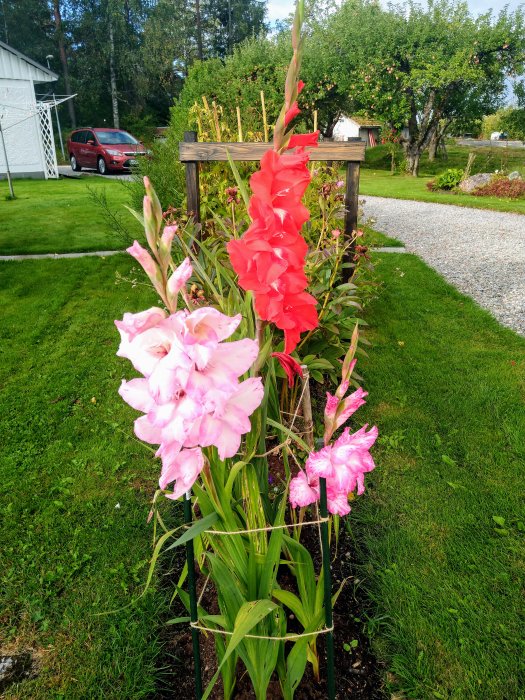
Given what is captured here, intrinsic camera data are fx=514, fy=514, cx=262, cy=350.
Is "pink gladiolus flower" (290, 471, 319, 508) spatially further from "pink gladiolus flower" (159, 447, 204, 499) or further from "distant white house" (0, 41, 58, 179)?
"distant white house" (0, 41, 58, 179)

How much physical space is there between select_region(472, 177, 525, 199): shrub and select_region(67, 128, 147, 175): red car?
32.6 ft

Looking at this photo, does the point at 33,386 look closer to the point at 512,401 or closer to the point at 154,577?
the point at 154,577

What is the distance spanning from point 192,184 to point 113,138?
603 inches

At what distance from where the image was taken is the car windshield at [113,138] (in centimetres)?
1636

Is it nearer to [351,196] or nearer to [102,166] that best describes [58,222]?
[351,196]

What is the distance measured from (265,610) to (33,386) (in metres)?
2.67

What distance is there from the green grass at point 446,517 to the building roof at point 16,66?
16427 mm

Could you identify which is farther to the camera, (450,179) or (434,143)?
(434,143)

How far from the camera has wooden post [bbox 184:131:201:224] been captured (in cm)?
320

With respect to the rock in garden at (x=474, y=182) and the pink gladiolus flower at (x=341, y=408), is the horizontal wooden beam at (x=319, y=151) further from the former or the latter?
the rock in garden at (x=474, y=182)

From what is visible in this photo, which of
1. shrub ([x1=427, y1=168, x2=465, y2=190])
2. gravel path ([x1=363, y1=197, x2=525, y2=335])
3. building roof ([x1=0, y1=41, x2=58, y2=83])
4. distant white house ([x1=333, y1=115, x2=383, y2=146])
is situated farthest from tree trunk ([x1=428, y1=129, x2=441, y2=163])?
building roof ([x1=0, y1=41, x2=58, y2=83])

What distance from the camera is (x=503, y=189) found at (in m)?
12.4

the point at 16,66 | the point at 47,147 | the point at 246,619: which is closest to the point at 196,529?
the point at 246,619

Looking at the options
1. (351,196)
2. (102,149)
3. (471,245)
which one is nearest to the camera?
(351,196)
